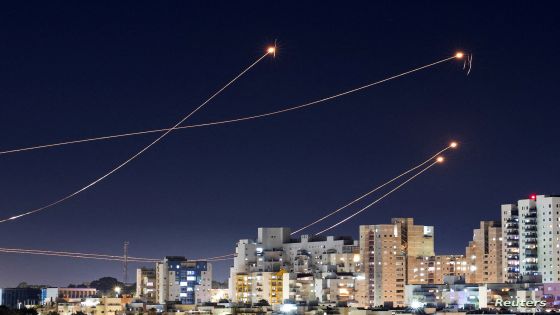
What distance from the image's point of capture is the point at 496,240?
64.2 m

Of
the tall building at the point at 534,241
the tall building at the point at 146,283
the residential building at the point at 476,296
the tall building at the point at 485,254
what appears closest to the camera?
the residential building at the point at 476,296

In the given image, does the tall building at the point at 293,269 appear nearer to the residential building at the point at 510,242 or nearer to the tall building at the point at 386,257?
the tall building at the point at 386,257

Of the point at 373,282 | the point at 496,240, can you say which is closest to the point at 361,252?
the point at 373,282

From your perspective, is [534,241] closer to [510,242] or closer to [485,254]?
[510,242]

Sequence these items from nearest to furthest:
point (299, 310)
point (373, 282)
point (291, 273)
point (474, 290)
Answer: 1. point (299, 310)
2. point (474, 290)
3. point (373, 282)
4. point (291, 273)

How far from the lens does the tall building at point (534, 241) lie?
192 ft

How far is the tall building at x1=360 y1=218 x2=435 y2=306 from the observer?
212ft

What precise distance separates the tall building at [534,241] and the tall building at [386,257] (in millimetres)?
6507

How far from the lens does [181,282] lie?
3145 inches

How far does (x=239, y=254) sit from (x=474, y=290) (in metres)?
23.9

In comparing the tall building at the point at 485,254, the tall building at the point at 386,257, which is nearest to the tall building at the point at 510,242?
the tall building at the point at 485,254

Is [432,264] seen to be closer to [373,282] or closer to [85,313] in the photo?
[373,282]

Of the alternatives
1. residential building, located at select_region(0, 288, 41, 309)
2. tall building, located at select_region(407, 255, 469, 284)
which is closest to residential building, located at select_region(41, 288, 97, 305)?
residential building, located at select_region(0, 288, 41, 309)

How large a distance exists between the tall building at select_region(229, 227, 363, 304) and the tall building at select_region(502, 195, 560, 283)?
935cm
